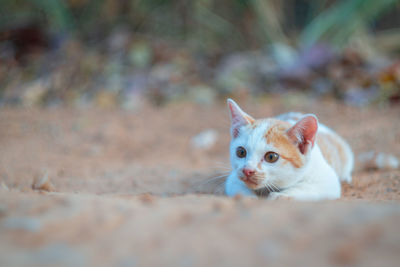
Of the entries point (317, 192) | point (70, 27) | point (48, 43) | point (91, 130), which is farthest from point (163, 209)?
point (70, 27)

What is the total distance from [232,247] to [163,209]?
1.28 ft

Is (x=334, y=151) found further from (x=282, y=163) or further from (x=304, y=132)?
(x=282, y=163)

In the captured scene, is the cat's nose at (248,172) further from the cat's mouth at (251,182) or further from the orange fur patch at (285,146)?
the orange fur patch at (285,146)

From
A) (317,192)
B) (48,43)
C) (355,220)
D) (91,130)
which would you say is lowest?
(355,220)

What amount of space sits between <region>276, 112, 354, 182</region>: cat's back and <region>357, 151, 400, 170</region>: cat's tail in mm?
279

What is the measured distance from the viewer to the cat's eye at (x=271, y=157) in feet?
7.09

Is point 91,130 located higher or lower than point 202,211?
higher

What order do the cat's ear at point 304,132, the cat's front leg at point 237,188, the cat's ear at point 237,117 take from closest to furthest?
A: the cat's ear at point 304,132
the cat's front leg at point 237,188
the cat's ear at point 237,117

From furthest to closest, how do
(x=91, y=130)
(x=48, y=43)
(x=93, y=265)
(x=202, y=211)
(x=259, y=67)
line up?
(x=48, y=43), (x=259, y=67), (x=91, y=130), (x=202, y=211), (x=93, y=265)

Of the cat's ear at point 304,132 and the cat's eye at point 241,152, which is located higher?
the cat's ear at point 304,132

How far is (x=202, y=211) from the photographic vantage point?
1.38 metres

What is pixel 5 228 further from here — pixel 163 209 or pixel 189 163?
pixel 189 163

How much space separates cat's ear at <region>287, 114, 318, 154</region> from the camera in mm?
2141

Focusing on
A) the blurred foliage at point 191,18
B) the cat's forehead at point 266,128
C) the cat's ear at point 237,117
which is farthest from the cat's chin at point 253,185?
the blurred foliage at point 191,18
